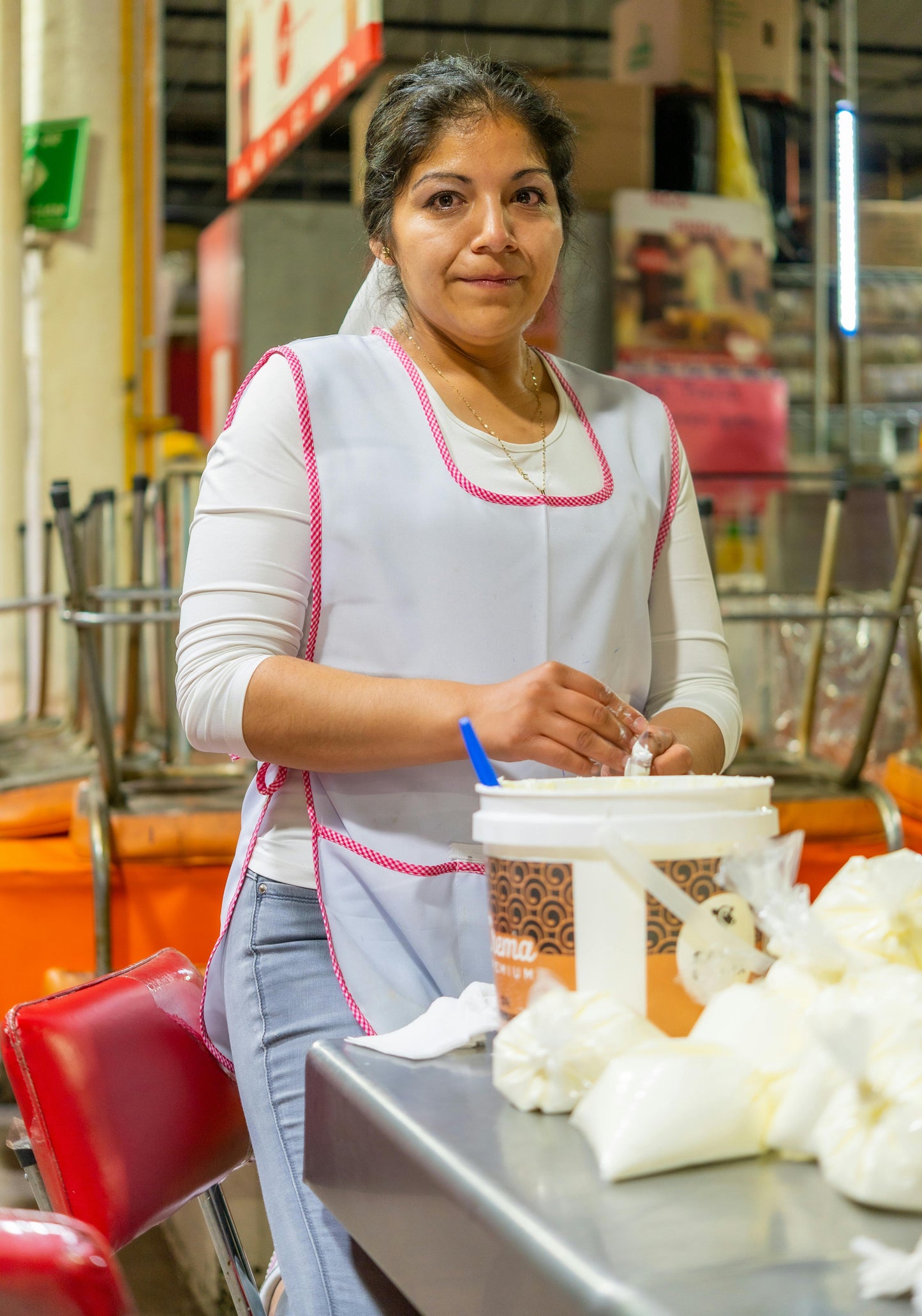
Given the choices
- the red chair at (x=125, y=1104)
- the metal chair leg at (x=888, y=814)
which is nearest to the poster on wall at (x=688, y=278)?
the metal chair leg at (x=888, y=814)

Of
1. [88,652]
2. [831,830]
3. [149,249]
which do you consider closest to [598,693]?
[88,652]

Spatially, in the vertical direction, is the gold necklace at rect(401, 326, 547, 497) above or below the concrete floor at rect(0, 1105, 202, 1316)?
above

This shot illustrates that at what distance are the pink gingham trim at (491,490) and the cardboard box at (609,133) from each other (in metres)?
3.00

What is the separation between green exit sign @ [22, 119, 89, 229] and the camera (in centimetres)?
555

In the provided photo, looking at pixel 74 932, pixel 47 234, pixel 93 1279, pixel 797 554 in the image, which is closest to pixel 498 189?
pixel 93 1279

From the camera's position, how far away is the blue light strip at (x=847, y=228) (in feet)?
15.3

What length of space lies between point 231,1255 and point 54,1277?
758 mm

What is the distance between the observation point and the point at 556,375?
1.33 meters

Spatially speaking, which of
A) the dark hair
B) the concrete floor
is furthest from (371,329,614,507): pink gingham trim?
the concrete floor

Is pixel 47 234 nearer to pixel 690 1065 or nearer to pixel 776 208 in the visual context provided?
pixel 776 208

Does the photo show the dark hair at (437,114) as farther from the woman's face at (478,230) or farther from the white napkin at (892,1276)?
the white napkin at (892,1276)

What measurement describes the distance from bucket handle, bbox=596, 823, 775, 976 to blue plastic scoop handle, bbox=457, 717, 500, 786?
104mm

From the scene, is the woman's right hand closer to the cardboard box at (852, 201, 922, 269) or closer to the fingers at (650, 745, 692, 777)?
the fingers at (650, 745, 692, 777)

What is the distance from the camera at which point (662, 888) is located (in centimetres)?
74
